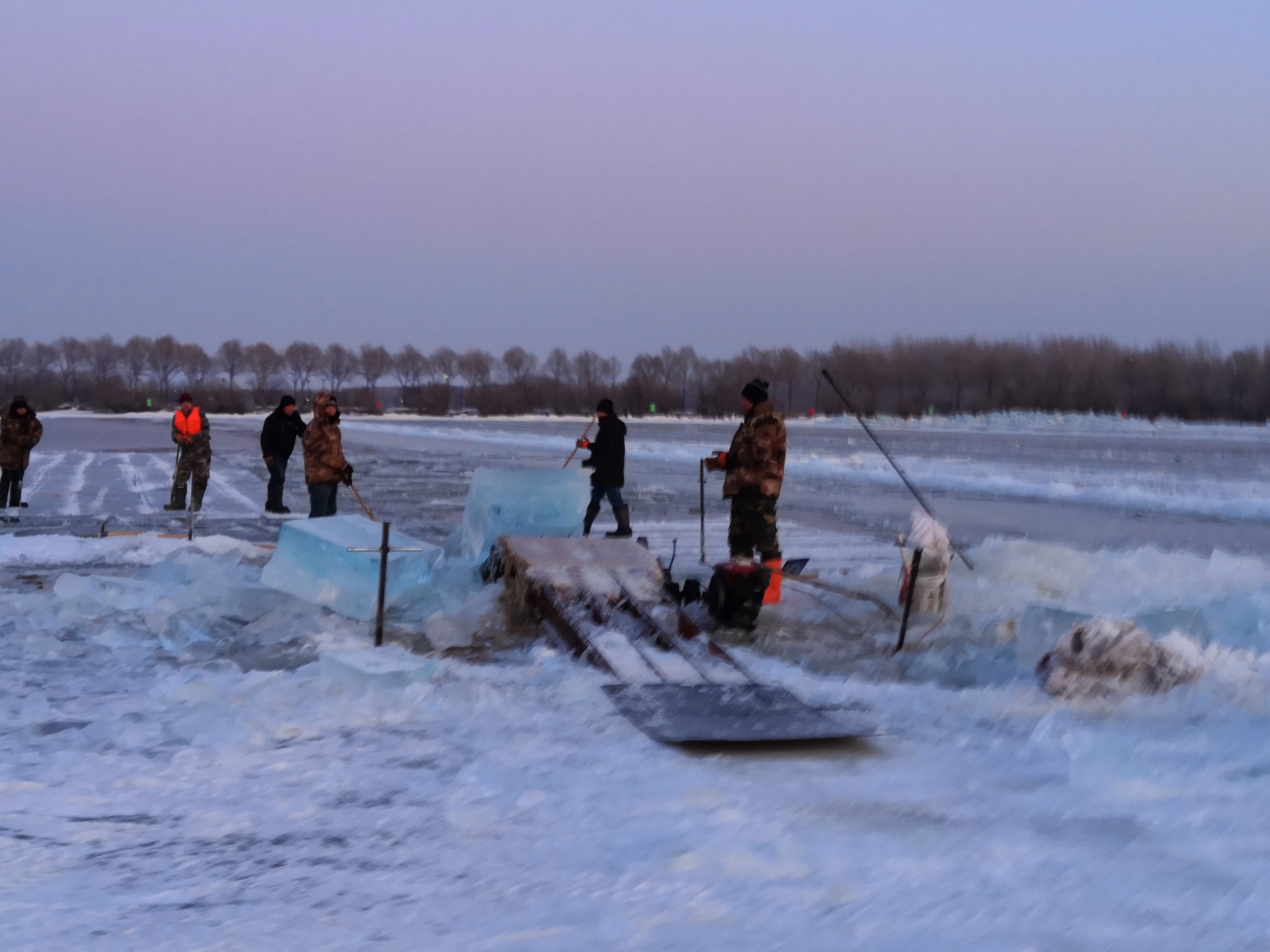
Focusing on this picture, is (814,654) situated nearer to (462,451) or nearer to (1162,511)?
(1162,511)

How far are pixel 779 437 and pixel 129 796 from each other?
16.1ft

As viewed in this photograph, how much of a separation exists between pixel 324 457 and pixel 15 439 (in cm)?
554

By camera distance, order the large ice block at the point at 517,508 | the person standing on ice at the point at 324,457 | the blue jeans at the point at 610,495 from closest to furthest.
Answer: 1. the large ice block at the point at 517,508
2. the person standing on ice at the point at 324,457
3. the blue jeans at the point at 610,495

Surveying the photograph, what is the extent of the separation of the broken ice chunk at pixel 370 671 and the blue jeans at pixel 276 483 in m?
9.57

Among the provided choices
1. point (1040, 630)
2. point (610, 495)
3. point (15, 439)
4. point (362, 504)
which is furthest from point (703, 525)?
point (15, 439)

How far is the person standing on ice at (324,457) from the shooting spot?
1170 cm

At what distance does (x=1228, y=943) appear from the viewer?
2.93 m

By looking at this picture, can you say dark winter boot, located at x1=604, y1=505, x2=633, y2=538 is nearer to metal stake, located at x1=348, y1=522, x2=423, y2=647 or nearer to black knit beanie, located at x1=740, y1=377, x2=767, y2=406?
black knit beanie, located at x1=740, y1=377, x2=767, y2=406

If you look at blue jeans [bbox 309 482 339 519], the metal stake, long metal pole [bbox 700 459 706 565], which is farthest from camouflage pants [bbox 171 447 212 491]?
the metal stake

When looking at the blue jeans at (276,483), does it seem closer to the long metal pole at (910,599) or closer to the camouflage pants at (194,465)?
the camouflage pants at (194,465)

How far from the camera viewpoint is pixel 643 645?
6.29m

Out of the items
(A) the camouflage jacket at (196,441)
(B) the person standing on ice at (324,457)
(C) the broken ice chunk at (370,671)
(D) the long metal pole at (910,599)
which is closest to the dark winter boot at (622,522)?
(B) the person standing on ice at (324,457)

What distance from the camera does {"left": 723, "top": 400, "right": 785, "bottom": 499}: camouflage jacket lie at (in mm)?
7742

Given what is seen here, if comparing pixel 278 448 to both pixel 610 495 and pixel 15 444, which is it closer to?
pixel 15 444
